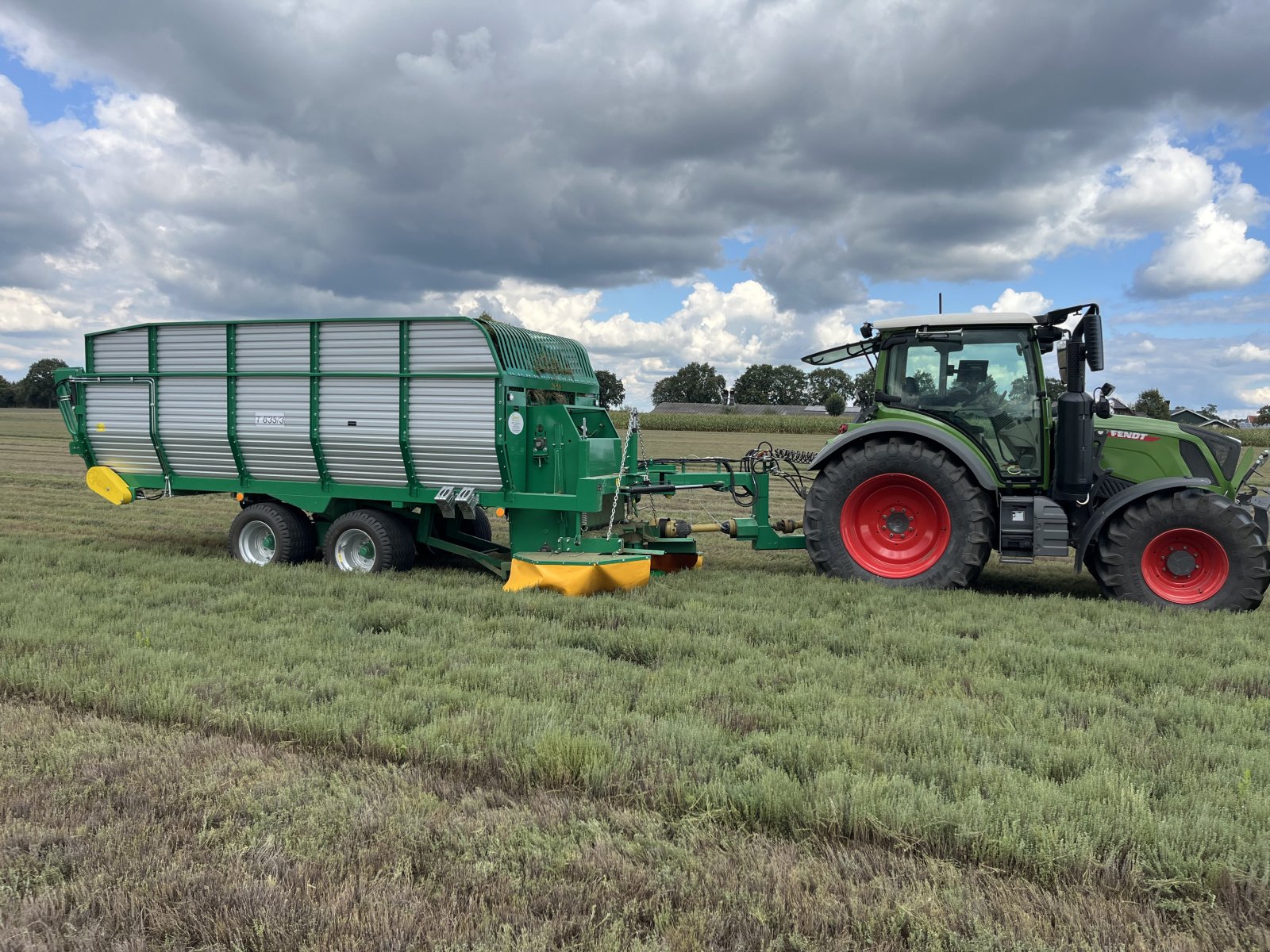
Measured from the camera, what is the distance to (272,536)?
365 inches

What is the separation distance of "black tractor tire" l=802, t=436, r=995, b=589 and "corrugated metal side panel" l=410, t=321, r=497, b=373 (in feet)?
10.7

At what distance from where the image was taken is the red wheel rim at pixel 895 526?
788 cm

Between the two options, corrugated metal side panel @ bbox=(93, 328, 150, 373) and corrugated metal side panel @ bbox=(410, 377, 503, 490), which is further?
corrugated metal side panel @ bbox=(93, 328, 150, 373)

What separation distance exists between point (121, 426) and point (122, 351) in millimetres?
799

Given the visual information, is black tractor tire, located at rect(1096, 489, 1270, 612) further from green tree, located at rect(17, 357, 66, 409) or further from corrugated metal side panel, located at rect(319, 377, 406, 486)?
green tree, located at rect(17, 357, 66, 409)

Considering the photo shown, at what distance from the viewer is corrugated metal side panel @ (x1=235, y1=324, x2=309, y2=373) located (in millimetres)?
8922

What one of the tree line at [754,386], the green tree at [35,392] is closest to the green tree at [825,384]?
the tree line at [754,386]

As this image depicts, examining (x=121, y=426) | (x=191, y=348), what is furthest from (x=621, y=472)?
(x=121, y=426)

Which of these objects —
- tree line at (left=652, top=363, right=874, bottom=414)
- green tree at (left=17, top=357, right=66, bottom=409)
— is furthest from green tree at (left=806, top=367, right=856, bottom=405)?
green tree at (left=17, top=357, right=66, bottom=409)

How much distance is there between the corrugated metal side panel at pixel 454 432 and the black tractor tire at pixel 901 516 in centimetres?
298

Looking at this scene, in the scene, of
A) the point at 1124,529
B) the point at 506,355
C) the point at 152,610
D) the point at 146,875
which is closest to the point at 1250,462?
the point at 1124,529

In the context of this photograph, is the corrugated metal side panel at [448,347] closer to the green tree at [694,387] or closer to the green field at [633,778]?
the green field at [633,778]

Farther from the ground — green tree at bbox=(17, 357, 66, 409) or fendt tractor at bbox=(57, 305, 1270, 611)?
green tree at bbox=(17, 357, 66, 409)

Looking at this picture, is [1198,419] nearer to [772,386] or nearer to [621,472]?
[621,472]
